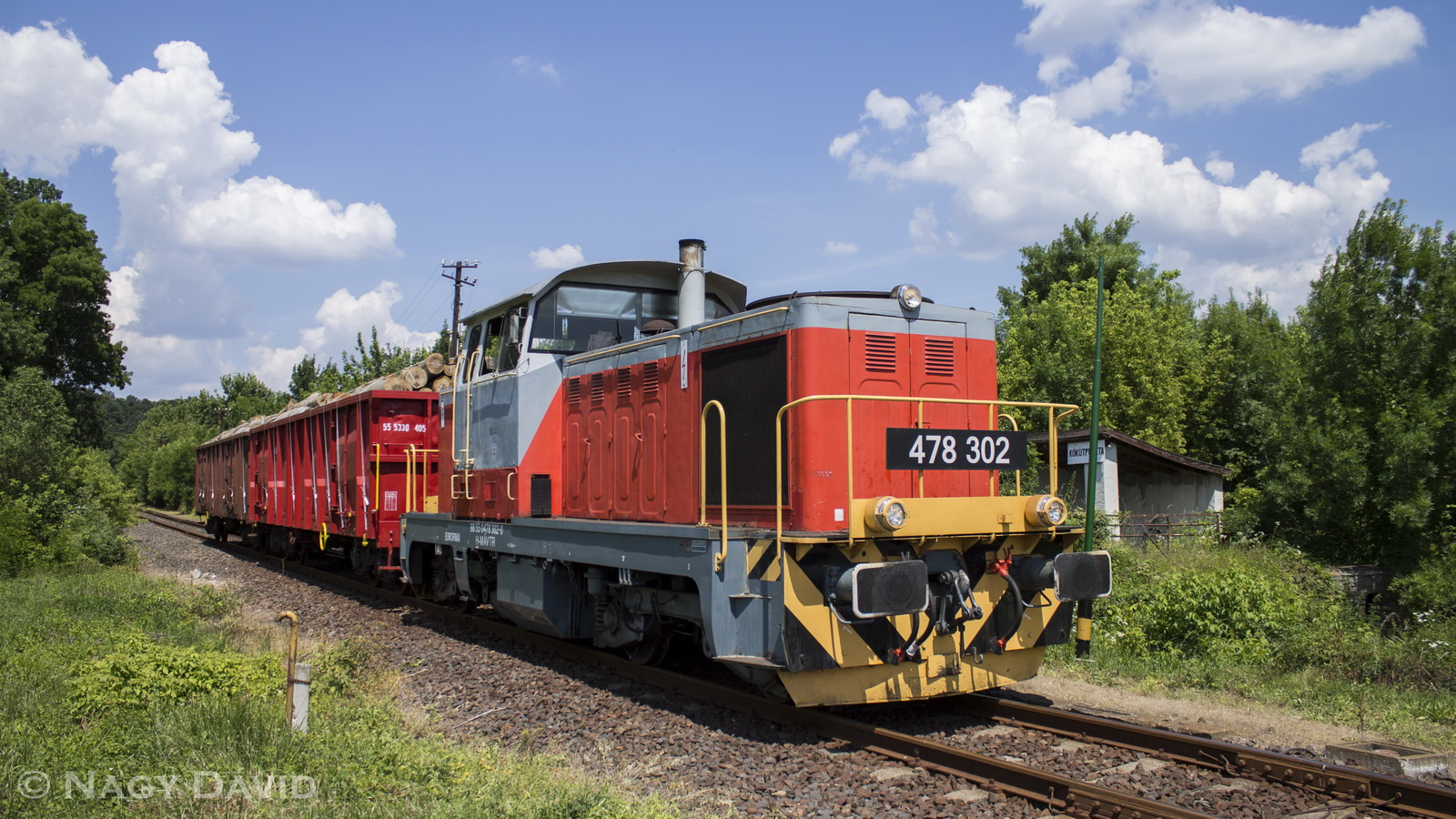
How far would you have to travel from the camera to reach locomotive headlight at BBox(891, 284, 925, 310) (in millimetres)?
6395

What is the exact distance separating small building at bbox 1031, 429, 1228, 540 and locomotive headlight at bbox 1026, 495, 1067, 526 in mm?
9855

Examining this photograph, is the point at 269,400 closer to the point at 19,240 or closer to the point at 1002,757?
the point at 19,240

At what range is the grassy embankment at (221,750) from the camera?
4020 mm

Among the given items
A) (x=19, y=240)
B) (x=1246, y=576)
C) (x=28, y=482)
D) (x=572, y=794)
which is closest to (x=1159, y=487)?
(x=1246, y=576)

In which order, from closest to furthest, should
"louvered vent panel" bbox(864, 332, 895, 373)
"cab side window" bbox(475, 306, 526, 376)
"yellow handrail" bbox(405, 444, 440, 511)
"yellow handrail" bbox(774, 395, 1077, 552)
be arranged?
"yellow handrail" bbox(774, 395, 1077, 552)
"louvered vent panel" bbox(864, 332, 895, 373)
"cab side window" bbox(475, 306, 526, 376)
"yellow handrail" bbox(405, 444, 440, 511)

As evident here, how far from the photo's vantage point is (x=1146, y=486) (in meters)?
21.1

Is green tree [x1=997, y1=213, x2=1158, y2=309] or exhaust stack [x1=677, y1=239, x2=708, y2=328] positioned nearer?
exhaust stack [x1=677, y1=239, x2=708, y2=328]

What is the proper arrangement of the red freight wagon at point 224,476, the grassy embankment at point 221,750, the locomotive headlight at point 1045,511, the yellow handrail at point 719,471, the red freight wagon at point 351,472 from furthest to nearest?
1. the red freight wagon at point 224,476
2. the red freight wagon at point 351,472
3. the locomotive headlight at point 1045,511
4. the yellow handrail at point 719,471
5. the grassy embankment at point 221,750

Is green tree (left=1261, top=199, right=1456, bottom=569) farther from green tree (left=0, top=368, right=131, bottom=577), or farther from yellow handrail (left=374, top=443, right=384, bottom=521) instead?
green tree (left=0, top=368, right=131, bottom=577)

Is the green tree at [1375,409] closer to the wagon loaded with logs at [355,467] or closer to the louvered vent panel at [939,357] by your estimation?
the louvered vent panel at [939,357]

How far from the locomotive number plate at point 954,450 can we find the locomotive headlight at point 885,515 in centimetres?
28

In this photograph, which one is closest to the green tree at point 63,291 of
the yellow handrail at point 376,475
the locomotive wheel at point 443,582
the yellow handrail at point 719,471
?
the yellow handrail at point 376,475

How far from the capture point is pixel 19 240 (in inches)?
1267

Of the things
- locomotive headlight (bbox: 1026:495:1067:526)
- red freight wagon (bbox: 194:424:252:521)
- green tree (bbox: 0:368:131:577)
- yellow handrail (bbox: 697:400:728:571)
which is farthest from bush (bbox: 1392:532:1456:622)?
red freight wagon (bbox: 194:424:252:521)
